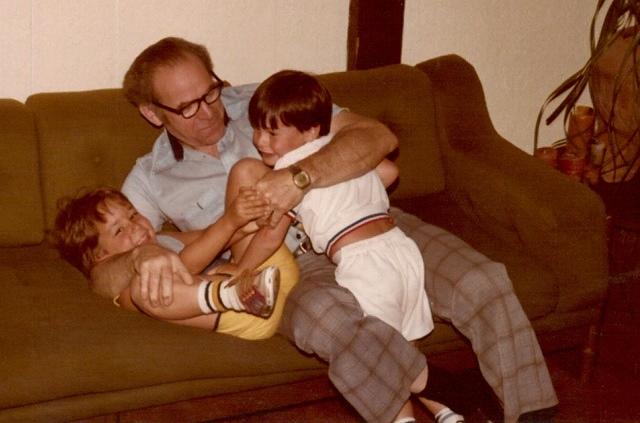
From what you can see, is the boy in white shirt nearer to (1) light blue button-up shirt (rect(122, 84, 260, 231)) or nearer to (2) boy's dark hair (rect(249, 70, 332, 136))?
(2) boy's dark hair (rect(249, 70, 332, 136))

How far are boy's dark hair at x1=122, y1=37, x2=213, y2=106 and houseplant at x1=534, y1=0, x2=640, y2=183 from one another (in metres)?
1.63

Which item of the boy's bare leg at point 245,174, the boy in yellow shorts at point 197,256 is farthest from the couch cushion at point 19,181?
the boy's bare leg at point 245,174

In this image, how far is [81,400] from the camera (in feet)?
7.58

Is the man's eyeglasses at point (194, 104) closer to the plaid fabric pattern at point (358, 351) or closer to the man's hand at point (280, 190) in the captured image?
the man's hand at point (280, 190)

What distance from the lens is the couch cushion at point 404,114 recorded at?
9.93 feet

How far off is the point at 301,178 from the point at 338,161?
133 millimetres

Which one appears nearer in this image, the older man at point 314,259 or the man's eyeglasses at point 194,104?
the older man at point 314,259

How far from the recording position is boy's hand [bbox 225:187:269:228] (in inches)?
92.6

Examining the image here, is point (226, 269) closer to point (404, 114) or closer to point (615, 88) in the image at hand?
point (404, 114)

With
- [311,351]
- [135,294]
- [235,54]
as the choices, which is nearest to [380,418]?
[311,351]

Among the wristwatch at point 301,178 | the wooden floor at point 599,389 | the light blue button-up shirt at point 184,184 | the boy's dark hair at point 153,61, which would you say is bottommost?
the wooden floor at point 599,389

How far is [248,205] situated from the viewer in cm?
235

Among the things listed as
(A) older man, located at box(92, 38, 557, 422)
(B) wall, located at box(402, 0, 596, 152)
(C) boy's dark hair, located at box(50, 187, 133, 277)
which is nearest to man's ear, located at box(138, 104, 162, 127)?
(A) older man, located at box(92, 38, 557, 422)

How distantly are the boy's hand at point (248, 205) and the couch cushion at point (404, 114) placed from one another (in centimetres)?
77
